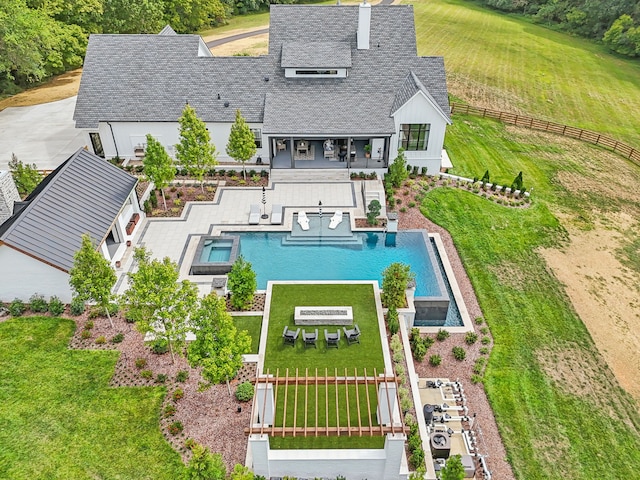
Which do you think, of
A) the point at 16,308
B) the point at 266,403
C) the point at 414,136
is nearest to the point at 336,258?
the point at 266,403

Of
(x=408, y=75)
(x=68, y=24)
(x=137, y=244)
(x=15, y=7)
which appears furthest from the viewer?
(x=68, y=24)

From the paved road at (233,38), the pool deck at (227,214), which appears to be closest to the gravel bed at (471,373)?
the pool deck at (227,214)

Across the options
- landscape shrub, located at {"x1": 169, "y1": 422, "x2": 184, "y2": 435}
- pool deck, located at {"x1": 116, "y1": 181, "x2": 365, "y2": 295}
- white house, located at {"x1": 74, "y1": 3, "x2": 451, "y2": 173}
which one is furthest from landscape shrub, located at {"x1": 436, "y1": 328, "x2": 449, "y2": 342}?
white house, located at {"x1": 74, "y1": 3, "x2": 451, "y2": 173}

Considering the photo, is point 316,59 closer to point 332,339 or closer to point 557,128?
point 332,339

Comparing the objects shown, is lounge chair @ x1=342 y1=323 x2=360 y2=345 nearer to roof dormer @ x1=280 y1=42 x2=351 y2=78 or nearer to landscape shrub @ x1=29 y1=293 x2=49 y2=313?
landscape shrub @ x1=29 y1=293 x2=49 y2=313

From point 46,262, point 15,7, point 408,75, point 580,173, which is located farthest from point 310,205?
point 15,7

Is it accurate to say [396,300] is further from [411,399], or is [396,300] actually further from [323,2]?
[323,2]

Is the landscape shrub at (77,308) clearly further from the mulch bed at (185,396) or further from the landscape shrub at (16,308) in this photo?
the landscape shrub at (16,308)
